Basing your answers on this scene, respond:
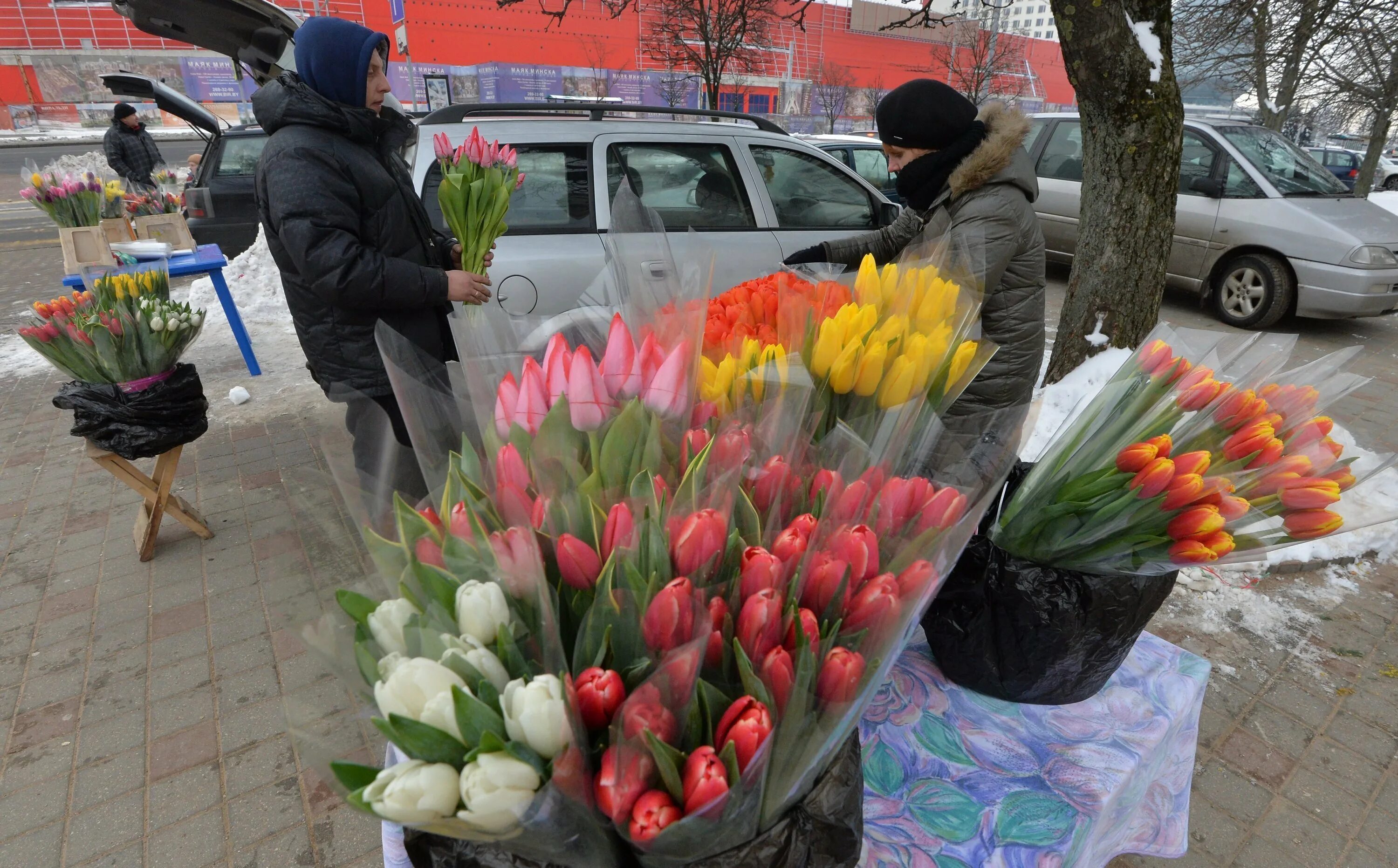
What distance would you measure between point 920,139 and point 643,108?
9.33 feet

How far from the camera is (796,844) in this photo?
29.7 inches

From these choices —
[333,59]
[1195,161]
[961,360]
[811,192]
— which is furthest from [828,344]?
[1195,161]

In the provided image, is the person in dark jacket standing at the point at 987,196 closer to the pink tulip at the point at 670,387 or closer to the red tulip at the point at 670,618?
the pink tulip at the point at 670,387

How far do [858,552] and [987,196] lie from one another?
1.97 m

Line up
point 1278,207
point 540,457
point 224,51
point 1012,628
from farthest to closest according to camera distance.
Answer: point 1278,207
point 224,51
point 1012,628
point 540,457

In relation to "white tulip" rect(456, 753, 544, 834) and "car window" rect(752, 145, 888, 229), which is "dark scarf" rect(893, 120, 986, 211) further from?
"white tulip" rect(456, 753, 544, 834)

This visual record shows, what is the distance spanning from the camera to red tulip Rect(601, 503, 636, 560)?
30.8 inches

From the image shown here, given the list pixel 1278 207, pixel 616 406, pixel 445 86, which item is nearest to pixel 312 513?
pixel 616 406

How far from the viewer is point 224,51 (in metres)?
5.55

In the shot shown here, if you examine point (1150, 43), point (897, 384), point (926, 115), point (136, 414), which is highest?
point (1150, 43)

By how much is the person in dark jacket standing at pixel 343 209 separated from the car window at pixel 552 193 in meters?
1.43

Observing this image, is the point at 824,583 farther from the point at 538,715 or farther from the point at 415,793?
the point at 415,793

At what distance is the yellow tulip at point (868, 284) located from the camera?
4.32 ft

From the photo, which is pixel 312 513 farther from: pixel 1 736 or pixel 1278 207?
pixel 1278 207
